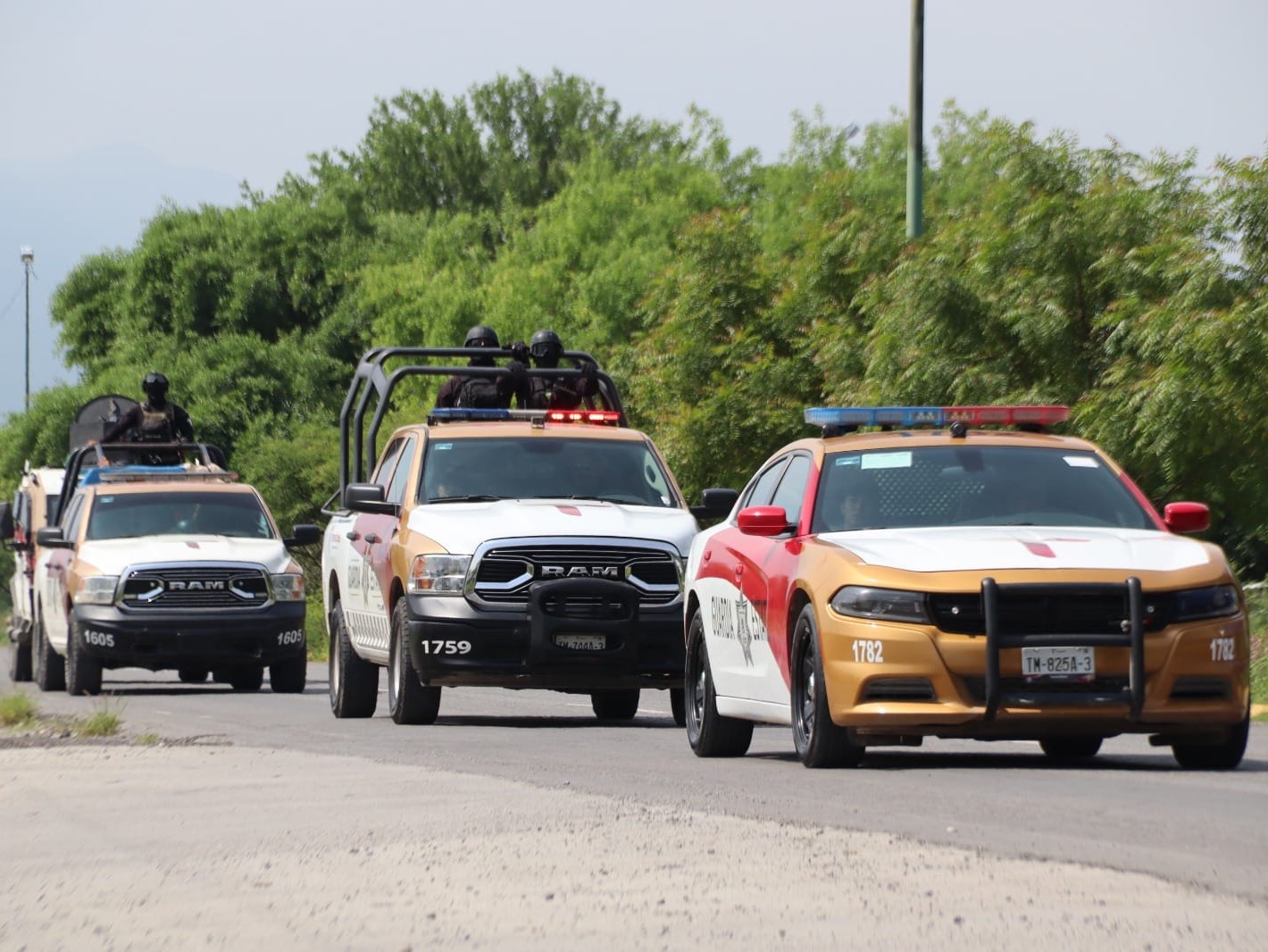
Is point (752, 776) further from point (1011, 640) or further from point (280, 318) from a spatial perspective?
point (280, 318)

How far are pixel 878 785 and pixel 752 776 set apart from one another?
3.21 feet

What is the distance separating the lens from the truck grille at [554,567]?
16062 millimetres

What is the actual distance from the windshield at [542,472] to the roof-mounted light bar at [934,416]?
4715 millimetres

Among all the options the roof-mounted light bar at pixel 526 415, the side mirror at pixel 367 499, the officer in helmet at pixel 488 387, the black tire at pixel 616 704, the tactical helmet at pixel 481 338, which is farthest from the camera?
the tactical helmet at pixel 481 338

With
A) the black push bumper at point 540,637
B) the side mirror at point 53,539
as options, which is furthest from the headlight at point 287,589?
the black push bumper at point 540,637

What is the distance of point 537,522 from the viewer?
16.2 m

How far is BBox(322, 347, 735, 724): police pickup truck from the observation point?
16031 mm

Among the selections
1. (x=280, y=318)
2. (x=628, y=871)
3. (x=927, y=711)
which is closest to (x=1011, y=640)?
(x=927, y=711)

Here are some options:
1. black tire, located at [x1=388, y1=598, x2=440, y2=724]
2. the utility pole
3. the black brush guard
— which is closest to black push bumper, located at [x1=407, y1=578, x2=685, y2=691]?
black tire, located at [x1=388, y1=598, x2=440, y2=724]

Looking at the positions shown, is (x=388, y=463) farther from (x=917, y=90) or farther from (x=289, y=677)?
(x=917, y=90)

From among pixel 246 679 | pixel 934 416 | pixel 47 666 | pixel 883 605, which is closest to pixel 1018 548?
pixel 883 605

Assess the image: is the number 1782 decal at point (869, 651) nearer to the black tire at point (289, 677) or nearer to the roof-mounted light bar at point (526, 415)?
the roof-mounted light bar at point (526, 415)

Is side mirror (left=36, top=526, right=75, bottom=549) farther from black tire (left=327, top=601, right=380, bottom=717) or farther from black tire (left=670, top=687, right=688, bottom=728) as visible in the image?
A: black tire (left=670, top=687, right=688, bottom=728)

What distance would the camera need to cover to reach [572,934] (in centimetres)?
693
